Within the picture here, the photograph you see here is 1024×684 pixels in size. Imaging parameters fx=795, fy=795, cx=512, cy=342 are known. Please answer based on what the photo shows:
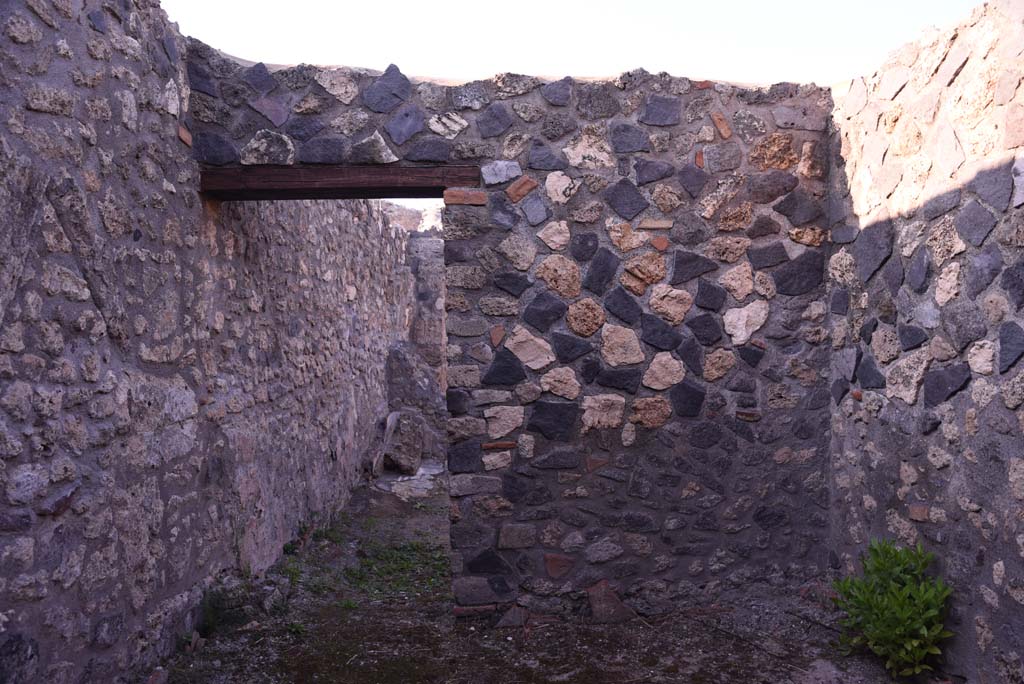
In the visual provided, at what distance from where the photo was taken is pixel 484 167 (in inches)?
148

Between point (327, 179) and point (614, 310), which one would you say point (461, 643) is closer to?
point (614, 310)

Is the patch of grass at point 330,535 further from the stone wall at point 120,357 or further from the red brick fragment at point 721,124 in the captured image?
the red brick fragment at point 721,124

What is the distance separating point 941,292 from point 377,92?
8.44ft

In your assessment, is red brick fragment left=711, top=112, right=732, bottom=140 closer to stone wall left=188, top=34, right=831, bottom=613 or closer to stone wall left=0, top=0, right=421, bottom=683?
stone wall left=188, top=34, right=831, bottom=613

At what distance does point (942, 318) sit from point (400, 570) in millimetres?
3339

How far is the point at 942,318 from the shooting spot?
3002mm

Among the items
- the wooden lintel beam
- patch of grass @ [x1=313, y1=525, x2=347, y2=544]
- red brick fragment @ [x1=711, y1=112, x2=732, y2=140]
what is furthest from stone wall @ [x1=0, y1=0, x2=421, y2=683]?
red brick fragment @ [x1=711, y1=112, x2=732, y2=140]

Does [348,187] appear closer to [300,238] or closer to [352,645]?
[300,238]

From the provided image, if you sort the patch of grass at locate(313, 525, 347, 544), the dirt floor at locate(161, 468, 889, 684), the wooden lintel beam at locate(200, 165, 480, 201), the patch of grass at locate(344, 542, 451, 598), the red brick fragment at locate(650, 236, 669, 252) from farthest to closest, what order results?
the patch of grass at locate(313, 525, 347, 544) → the patch of grass at locate(344, 542, 451, 598) → the red brick fragment at locate(650, 236, 669, 252) → the wooden lintel beam at locate(200, 165, 480, 201) → the dirt floor at locate(161, 468, 889, 684)

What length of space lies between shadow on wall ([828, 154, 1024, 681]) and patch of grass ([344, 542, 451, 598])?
2.28 metres

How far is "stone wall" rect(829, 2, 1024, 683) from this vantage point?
2631 millimetres

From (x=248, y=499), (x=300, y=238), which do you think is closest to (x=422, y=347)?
(x=300, y=238)

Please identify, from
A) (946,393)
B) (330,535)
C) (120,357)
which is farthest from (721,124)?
(330,535)

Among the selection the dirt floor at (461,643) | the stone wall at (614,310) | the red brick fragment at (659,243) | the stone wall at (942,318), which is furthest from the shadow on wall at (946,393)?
the red brick fragment at (659,243)
